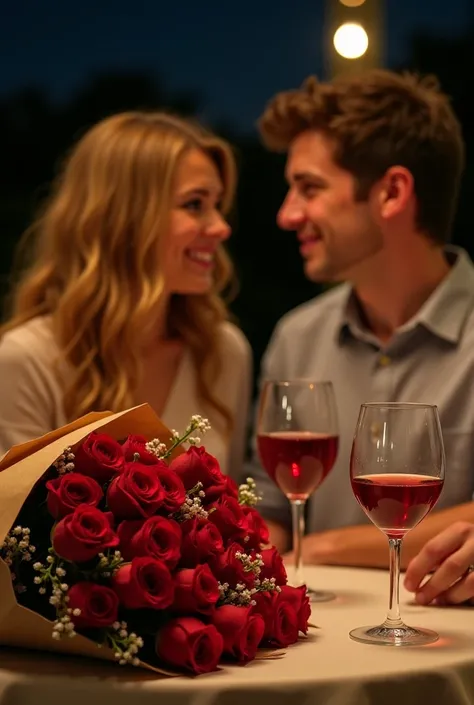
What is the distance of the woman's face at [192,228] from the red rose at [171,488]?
1.77m

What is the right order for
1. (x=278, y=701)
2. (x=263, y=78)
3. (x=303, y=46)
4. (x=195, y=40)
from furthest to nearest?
(x=195, y=40) → (x=263, y=78) → (x=303, y=46) → (x=278, y=701)

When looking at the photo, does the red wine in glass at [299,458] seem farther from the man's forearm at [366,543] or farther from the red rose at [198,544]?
the red rose at [198,544]

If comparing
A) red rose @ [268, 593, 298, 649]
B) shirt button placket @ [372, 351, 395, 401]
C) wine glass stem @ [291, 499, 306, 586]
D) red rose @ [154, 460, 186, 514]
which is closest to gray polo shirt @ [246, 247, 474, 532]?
shirt button placket @ [372, 351, 395, 401]

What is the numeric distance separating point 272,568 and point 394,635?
185 mm

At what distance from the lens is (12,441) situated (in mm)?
2758

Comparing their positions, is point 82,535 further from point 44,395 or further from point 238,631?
point 44,395

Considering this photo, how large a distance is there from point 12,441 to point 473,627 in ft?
5.14

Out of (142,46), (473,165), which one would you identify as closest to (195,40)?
(142,46)

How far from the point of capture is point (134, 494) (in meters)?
1.28

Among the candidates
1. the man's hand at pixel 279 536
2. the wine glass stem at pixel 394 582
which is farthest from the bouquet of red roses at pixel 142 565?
the man's hand at pixel 279 536

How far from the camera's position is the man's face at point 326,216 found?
295 cm

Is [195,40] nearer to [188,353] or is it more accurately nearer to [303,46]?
[303,46]

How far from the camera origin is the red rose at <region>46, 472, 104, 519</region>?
126 centimetres

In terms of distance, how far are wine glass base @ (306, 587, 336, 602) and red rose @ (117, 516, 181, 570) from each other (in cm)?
50
